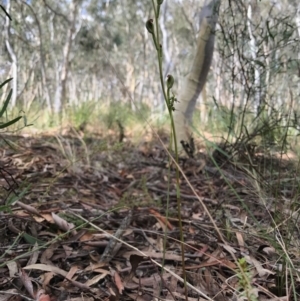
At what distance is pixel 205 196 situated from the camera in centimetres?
192

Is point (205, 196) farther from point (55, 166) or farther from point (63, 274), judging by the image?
point (63, 274)

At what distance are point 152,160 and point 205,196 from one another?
120 cm

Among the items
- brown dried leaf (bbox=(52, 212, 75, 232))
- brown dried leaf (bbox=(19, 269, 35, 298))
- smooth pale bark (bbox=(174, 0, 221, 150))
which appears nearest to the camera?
brown dried leaf (bbox=(19, 269, 35, 298))

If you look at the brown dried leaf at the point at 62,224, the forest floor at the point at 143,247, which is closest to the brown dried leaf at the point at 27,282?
the forest floor at the point at 143,247

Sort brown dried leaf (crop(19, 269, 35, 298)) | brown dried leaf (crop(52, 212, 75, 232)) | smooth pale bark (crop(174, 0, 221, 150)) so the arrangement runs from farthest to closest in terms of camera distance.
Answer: smooth pale bark (crop(174, 0, 221, 150)) < brown dried leaf (crop(52, 212, 75, 232)) < brown dried leaf (crop(19, 269, 35, 298))

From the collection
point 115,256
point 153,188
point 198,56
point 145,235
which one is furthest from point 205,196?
point 198,56

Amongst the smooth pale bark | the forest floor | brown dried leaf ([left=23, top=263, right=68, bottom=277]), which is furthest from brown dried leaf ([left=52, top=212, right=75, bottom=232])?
the smooth pale bark

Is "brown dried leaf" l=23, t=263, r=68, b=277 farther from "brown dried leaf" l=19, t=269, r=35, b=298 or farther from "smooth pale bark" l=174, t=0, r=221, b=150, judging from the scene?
"smooth pale bark" l=174, t=0, r=221, b=150

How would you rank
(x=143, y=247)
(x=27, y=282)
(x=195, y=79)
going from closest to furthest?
(x=27, y=282), (x=143, y=247), (x=195, y=79)

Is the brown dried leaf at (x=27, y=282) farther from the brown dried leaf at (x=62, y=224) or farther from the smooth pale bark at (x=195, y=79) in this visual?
the smooth pale bark at (x=195, y=79)

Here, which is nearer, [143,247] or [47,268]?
[47,268]

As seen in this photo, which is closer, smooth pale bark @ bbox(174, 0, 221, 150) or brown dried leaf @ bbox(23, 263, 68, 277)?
brown dried leaf @ bbox(23, 263, 68, 277)

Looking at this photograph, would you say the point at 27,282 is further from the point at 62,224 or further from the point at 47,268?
the point at 62,224

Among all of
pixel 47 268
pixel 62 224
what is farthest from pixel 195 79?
pixel 47 268
